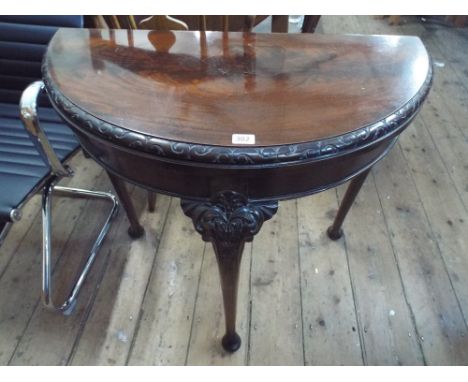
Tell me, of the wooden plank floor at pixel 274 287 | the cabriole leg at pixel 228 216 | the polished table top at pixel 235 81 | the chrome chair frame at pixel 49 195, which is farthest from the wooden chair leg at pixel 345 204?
the chrome chair frame at pixel 49 195

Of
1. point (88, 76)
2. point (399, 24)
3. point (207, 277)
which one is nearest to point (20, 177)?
point (88, 76)

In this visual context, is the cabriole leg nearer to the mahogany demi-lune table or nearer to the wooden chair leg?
the mahogany demi-lune table

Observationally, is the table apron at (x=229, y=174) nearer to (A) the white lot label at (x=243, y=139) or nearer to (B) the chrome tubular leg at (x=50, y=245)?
(A) the white lot label at (x=243, y=139)

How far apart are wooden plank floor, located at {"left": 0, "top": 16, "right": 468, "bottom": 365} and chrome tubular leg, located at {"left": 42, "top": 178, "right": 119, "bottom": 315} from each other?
4cm

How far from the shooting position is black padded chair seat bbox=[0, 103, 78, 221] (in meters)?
0.83

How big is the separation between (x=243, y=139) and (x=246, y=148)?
0.9 inches

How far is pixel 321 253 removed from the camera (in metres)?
1.26

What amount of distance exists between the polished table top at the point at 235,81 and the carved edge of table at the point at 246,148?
0.01 meters

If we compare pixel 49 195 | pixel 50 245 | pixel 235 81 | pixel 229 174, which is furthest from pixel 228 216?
pixel 50 245

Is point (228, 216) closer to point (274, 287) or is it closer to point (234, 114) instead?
point (234, 114)

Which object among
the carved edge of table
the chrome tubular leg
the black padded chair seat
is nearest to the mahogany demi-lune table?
the carved edge of table

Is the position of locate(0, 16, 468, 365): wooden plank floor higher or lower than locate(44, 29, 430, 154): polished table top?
lower

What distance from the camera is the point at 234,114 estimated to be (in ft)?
2.06

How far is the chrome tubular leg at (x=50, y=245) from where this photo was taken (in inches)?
39.5
